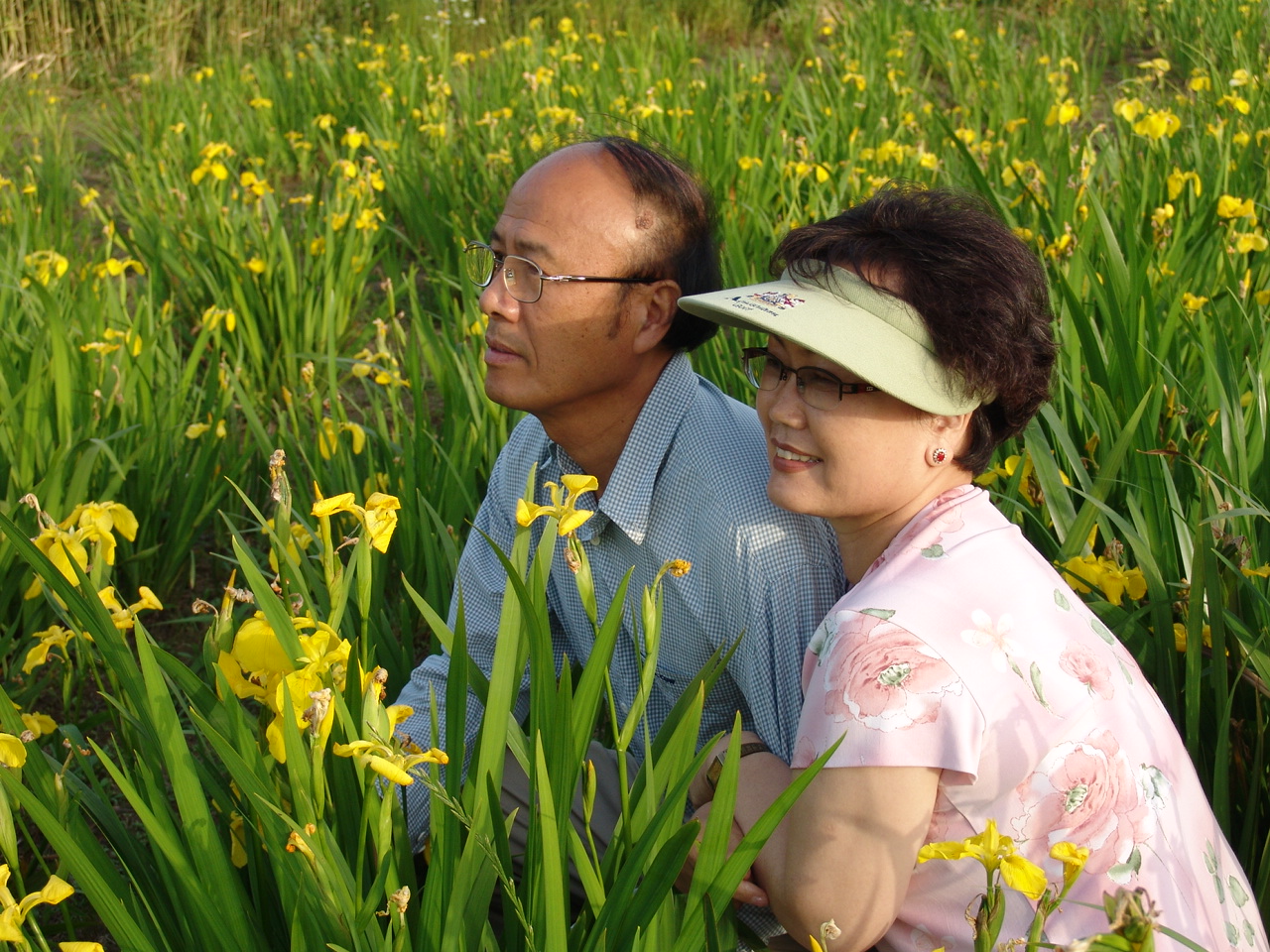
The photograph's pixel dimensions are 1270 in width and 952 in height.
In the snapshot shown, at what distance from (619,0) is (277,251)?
5116 millimetres

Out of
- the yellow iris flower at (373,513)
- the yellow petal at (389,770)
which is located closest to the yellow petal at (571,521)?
the yellow iris flower at (373,513)

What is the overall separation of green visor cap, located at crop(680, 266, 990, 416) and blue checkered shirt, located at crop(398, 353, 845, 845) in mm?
263

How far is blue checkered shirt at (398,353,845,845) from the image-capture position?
1.37 meters

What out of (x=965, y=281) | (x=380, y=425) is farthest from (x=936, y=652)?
(x=380, y=425)

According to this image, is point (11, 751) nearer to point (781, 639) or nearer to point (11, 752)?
point (11, 752)

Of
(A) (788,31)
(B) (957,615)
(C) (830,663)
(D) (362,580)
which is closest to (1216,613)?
(B) (957,615)

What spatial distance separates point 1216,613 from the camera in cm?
124

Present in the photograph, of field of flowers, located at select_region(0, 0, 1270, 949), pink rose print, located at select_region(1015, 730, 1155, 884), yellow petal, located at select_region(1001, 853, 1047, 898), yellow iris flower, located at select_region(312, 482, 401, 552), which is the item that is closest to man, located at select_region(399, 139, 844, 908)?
field of flowers, located at select_region(0, 0, 1270, 949)

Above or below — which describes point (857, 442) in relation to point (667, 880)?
above

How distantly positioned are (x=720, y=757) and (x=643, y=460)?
1.38 feet

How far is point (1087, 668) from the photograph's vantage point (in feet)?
3.51

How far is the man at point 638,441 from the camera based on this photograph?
138cm

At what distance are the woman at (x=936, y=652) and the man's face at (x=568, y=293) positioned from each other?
266 millimetres

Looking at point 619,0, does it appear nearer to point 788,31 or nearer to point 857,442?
point 788,31
